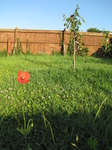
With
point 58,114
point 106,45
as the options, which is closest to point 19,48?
point 106,45

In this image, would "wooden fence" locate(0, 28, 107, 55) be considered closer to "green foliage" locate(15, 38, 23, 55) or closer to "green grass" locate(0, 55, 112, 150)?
"green foliage" locate(15, 38, 23, 55)

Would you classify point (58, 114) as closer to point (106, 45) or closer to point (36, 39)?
point (36, 39)

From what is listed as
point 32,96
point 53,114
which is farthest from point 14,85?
point 53,114

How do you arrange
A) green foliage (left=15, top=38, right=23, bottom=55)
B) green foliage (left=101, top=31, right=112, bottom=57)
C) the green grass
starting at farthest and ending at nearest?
green foliage (left=101, top=31, right=112, bottom=57)
green foliage (left=15, top=38, right=23, bottom=55)
the green grass

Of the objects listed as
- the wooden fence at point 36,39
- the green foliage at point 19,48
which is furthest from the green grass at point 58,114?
the wooden fence at point 36,39

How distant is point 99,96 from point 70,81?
1.02 meters

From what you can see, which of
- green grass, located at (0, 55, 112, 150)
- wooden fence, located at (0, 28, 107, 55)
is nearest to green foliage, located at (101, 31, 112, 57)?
wooden fence, located at (0, 28, 107, 55)

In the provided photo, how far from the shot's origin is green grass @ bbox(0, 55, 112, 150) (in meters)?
2.05

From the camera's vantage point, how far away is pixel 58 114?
2.68 metres

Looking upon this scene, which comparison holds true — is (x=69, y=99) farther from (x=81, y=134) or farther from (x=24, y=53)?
(x=24, y=53)

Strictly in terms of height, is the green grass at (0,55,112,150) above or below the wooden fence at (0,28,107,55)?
below

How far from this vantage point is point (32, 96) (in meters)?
3.48

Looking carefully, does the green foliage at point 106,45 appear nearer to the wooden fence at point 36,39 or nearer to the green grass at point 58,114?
the wooden fence at point 36,39

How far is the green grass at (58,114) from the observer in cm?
205
